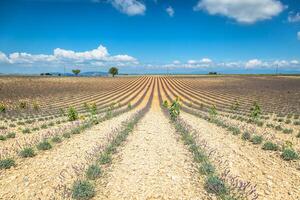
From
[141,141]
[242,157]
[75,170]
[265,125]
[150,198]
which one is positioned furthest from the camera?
[265,125]

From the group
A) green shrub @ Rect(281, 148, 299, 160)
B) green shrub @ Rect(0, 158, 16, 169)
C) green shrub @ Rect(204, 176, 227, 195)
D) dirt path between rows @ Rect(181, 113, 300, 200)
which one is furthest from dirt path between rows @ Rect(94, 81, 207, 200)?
green shrub @ Rect(281, 148, 299, 160)

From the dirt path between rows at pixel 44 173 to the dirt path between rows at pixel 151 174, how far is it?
141cm

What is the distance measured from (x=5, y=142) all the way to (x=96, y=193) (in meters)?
9.62

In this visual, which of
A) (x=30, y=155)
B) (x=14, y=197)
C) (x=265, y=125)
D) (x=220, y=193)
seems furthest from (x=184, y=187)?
(x=265, y=125)

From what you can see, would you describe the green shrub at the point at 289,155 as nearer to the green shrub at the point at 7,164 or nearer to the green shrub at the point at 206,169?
the green shrub at the point at 206,169

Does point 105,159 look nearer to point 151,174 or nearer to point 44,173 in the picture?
point 151,174

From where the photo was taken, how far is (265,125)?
70.3 feet

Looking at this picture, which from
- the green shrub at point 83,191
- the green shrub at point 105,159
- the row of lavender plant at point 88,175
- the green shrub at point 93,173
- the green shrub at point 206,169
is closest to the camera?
the green shrub at point 83,191

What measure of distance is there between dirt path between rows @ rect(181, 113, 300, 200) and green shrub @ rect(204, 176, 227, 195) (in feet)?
3.91

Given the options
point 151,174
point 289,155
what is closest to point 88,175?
point 151,174

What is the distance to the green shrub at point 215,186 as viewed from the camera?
8220 mm

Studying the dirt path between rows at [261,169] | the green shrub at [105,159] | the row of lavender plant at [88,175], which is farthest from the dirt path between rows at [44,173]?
the dirt path between rows at [261,169]

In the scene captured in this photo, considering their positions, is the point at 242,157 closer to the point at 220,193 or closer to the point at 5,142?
the point at 220,193

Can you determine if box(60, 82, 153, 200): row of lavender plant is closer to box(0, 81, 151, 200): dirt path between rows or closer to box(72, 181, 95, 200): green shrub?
box(72, 181, 95, 200): green shrub
